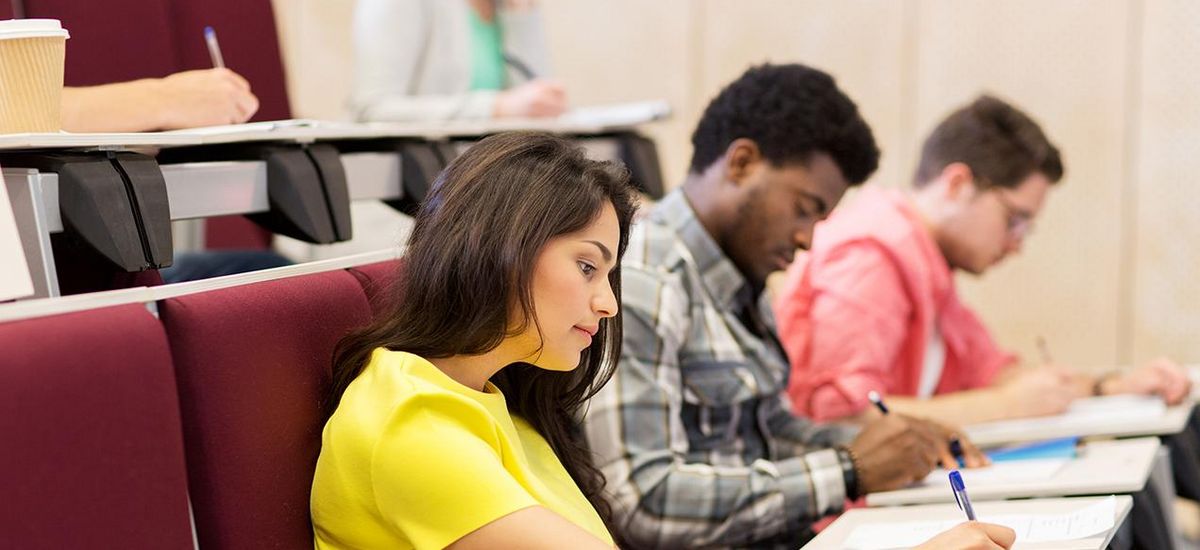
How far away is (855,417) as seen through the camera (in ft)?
6.73

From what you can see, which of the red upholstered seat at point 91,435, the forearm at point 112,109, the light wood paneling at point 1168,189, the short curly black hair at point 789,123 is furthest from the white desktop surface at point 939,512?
the light wood paneling at point 1168,189

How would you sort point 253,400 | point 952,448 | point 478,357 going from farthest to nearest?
point 952,448 < point 478,357 < point 253,400

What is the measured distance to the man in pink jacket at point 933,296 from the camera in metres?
2.11

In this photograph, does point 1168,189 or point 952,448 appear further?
point 1168,189

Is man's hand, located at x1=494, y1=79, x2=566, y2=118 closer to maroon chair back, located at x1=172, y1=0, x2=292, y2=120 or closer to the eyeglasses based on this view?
maroon chair back, located at x1=172, y1=0, x2=292, y2=120

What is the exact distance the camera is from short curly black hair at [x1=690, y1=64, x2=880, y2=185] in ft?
5.72

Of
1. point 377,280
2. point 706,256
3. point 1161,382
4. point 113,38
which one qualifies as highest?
point 113,38

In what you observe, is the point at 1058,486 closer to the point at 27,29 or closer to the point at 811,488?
the point at 811,488

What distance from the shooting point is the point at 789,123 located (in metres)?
1.75

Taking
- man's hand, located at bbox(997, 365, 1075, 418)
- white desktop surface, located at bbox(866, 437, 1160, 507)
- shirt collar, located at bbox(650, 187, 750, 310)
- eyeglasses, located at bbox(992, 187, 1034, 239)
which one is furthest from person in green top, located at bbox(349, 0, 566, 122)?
white desktop surface, located at bbox(866, 437, 1160, 507)

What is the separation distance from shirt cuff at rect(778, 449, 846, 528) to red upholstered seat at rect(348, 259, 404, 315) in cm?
61

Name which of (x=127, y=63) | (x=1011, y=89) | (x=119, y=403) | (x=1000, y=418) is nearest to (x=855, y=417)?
(x=1000, y=418)

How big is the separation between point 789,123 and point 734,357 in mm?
322

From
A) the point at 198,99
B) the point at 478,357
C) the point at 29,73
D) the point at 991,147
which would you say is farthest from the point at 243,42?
the point at 991,147
